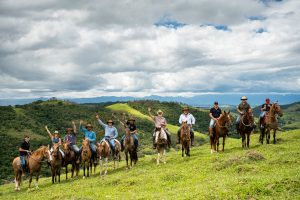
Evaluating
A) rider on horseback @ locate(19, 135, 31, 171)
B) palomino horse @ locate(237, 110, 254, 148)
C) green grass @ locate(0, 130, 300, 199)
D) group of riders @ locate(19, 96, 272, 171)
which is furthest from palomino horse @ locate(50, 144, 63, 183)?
palomino horse @ locate(237, 110, 254, 148)

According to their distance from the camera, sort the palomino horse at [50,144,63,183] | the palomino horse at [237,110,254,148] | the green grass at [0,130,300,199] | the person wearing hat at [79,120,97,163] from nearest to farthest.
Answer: the green grass at [0,130,300,199] → the palomino horse at [50,144,63,183] → the palomino horse at [237,110,254,148] → the person wearing hat at [79,120,97,163]

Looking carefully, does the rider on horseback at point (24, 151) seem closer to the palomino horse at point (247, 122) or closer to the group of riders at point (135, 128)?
the group of riders at point (135, 128)

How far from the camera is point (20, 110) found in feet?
641

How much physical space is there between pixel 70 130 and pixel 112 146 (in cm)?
396

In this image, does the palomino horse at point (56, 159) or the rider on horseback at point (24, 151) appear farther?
the rider on horseback at point (24, 151)

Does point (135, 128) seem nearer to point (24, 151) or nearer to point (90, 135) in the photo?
point (90, 135)

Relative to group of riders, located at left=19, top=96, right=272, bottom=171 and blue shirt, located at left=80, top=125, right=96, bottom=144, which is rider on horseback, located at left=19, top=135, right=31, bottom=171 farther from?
blue shirt, located at left=80, top=125, right=96, bottom=144

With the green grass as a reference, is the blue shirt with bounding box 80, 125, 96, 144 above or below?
above

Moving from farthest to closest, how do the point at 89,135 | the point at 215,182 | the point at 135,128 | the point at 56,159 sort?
the point at 135,128 < the point at 89,135 < the point at 56,159 < the point at 215,182

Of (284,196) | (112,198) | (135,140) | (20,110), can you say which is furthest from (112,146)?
(20,110)

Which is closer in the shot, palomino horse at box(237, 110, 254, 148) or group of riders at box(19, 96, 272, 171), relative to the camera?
group of riders at box(19, 96, 272, 171)

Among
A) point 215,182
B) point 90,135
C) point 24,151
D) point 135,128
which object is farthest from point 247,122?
point 24,151

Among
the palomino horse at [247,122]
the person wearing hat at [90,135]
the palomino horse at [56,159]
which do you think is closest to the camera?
the palomino horse at [56,159]

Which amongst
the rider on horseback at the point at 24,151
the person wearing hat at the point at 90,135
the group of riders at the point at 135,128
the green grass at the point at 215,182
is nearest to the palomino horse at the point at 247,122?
the group of riders at the point at 135,128
